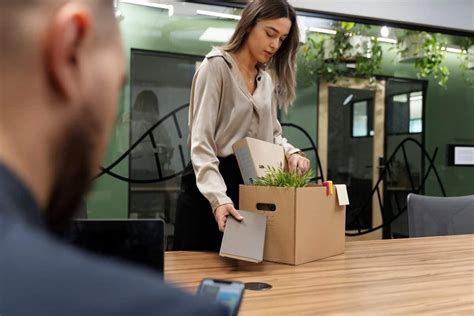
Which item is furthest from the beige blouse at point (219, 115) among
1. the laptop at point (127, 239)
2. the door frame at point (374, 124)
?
the door frame at point (374, 124)

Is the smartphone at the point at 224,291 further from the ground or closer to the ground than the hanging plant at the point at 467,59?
closer to the ground

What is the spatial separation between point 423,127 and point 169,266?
12.0 feet

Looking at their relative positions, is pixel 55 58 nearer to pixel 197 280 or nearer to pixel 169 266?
pixel 197 280

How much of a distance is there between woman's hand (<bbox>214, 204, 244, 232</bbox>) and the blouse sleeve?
52 millimetres

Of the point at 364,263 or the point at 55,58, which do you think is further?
the point at 364,263

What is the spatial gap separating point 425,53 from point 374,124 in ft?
2.68

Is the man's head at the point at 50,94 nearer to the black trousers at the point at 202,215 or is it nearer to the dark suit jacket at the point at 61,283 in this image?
the dark suit jacket at the point at 61,283

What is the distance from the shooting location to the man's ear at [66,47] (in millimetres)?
298

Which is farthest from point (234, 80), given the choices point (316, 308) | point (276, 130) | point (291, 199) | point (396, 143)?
point (396, 143)

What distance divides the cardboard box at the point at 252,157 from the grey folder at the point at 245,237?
17 cm

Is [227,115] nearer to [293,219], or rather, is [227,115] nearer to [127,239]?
[293,219]

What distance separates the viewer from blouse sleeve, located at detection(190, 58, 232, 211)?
1489mm

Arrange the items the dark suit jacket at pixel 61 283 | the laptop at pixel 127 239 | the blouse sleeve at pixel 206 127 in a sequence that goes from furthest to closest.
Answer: the blouse sleeve at pixel 206 127 → the laptop at pixel 127 239 → the dark suit jacket at pixel 61 283

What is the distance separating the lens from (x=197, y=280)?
1145mm
